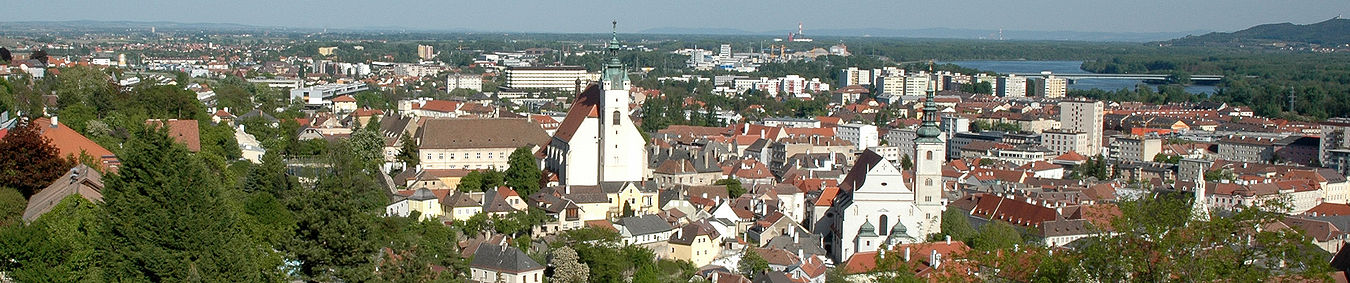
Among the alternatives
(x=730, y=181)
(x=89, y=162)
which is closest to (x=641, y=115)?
(x=730, y=181)

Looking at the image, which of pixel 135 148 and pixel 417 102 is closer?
pixel 135 148

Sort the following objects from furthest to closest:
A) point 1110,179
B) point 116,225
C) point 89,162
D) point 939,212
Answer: point 1110,179
point 939,212
point 89,162
point 116,225

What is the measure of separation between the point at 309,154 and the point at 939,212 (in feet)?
46.1

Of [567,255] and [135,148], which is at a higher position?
[135,148]

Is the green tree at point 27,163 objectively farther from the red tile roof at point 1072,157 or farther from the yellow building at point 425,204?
the red tile roof at point 1072,157

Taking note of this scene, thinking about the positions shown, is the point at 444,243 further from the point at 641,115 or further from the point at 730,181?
the point at 641,115

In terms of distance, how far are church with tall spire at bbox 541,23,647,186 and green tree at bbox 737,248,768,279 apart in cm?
607

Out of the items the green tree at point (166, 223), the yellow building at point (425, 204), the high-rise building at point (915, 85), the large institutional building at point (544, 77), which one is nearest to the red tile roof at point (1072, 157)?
the yellow building at point (425, 204)

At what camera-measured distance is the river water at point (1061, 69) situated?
12569cm

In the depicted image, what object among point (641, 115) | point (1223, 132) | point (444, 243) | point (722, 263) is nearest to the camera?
point (444, 243)

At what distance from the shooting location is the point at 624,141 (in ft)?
99.9

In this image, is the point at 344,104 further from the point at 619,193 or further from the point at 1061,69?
the point at 1061,69

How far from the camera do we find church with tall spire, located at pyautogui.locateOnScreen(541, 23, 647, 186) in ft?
99.5

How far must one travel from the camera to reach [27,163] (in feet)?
55.1
